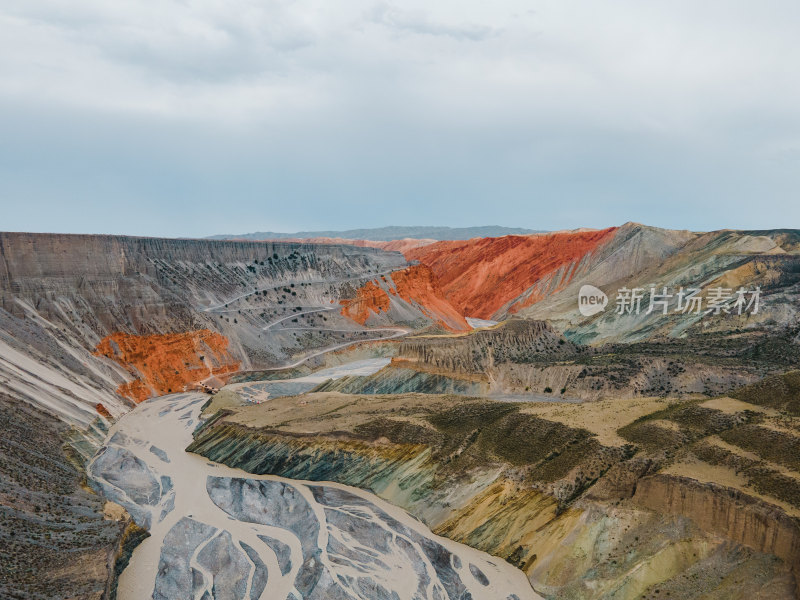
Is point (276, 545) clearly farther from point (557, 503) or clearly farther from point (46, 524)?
point (557, 503)

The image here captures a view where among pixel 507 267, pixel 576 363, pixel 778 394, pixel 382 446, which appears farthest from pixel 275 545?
pixel 507 267

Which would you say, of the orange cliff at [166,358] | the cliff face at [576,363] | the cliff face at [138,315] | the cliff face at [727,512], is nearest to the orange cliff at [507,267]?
the cliff face at [138,315]

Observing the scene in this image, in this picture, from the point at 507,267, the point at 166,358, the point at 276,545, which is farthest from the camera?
the point at 507,267

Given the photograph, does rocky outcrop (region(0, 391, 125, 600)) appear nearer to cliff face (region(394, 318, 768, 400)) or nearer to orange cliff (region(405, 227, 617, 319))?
cliff face (region(394, 318, 768, 400))

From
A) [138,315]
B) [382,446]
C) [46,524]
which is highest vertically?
[138,315]

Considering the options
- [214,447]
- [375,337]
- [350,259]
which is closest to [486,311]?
[350,259]

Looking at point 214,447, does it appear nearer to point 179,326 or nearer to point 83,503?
point 83,503
